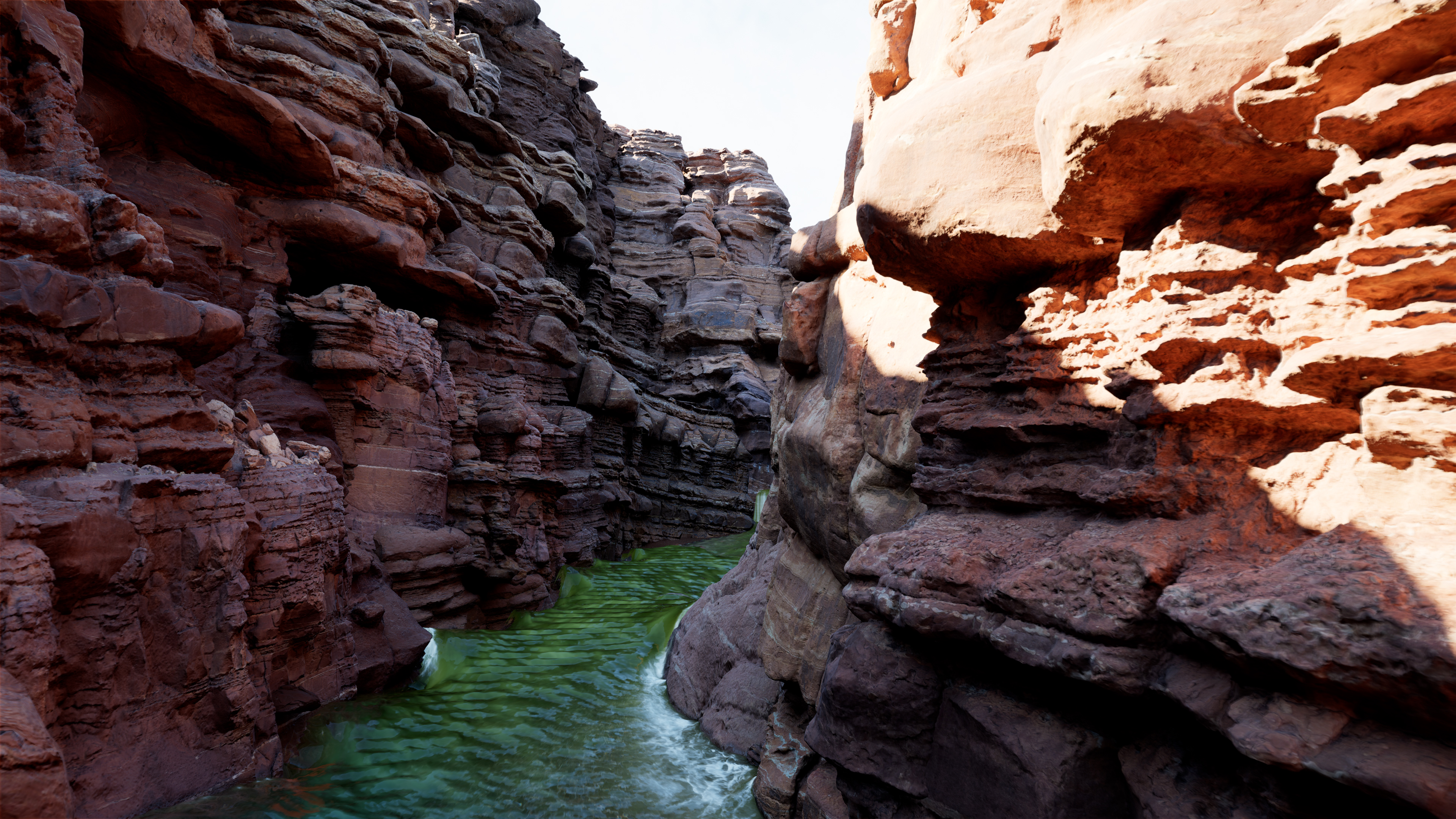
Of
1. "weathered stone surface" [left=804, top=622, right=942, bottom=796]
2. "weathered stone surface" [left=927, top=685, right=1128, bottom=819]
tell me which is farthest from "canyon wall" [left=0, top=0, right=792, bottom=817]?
"weathered stone surface" [left=927, top=685, right=1128, bottom=819]

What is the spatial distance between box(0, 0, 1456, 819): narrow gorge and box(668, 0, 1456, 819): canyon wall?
20 mm

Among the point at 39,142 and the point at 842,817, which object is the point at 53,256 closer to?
the point at 39,142

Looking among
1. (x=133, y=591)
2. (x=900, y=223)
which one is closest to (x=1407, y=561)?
(x=900, y=223)

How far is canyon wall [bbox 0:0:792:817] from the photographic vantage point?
5.23 meters

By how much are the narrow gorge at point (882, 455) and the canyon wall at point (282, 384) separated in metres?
0.05

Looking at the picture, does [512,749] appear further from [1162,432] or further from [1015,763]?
[1162,432]

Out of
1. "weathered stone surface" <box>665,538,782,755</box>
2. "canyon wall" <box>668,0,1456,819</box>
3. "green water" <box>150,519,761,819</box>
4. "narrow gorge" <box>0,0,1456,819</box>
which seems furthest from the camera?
"weathered stone surface" <box>665,538,782,755</box>

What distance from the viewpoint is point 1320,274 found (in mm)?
2959

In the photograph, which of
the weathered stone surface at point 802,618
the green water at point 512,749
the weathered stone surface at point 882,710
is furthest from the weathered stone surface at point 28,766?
the weathered stone surface at point 802,618

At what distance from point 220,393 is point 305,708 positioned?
15.8ft

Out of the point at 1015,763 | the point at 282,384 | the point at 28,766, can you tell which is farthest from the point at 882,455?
the point at 282,384

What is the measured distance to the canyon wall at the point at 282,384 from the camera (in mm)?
5230

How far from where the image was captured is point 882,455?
18.8 feet

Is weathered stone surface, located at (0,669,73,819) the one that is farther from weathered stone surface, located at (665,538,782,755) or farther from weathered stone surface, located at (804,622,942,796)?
weathered stone surface, located at (665,538,782,755)
